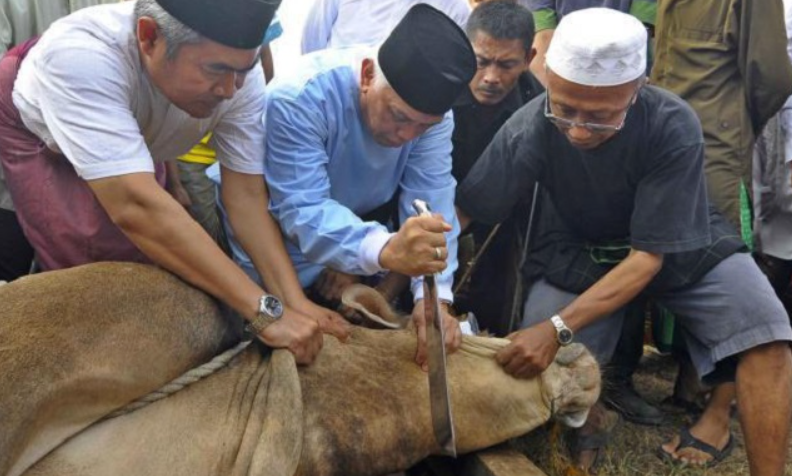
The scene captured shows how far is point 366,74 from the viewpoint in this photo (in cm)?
367

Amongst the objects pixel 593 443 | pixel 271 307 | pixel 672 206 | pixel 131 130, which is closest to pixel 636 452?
pixel 593 443

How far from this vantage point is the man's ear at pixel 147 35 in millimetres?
2939

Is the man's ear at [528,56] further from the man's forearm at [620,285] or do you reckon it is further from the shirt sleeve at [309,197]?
the shirt sleeve at [309,197]

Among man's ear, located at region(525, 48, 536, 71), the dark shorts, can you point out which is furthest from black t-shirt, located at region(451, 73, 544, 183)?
the dark shorts

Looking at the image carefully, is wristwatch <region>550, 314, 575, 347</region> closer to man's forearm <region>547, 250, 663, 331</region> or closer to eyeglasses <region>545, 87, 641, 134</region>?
man's forearm <region>547, 250, 663, 331</region>

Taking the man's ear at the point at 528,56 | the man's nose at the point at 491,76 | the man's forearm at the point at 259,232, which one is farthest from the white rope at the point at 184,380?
the man's ear at the point at 528,56

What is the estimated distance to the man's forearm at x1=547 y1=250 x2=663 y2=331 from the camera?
3.95 meters

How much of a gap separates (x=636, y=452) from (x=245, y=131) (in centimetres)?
235

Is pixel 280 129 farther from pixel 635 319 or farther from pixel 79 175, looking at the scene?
pixel 635 319

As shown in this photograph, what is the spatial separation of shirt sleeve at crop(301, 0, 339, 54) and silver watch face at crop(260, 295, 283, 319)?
7.93 ft

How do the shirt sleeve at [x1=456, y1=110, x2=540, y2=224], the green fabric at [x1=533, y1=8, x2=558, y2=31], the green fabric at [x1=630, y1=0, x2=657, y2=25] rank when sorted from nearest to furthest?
the shirt sleeve at [x1=456, y1=110, x2=540, y2=224] < the green fabric at [x1=630, y1=0, x2=657, y2=25] < the green fabric at [x1=533, y1=8, x2=558, y2=31]

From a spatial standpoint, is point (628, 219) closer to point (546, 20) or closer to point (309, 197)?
point (309, 197)

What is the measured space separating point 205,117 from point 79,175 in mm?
466

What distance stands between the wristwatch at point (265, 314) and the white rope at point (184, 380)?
0.35 ft
